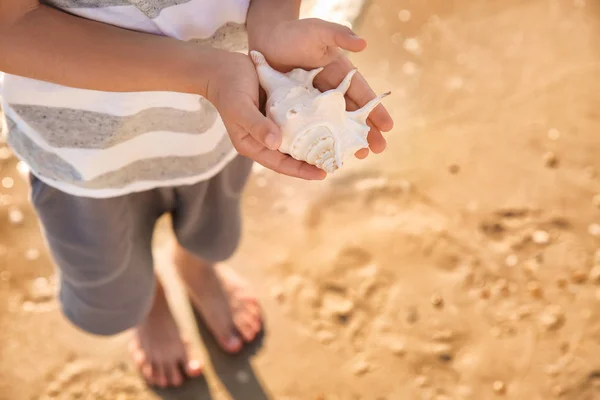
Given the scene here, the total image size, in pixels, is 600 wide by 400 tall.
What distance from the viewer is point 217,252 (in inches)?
51.3

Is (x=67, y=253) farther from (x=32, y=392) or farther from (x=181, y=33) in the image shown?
(x=32, y=392)

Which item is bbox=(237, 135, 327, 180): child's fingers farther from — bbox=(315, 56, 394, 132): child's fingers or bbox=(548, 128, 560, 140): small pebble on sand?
bbox=(548, 128, 560, 140): small pebble on sand

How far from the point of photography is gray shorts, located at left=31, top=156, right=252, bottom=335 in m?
0.98

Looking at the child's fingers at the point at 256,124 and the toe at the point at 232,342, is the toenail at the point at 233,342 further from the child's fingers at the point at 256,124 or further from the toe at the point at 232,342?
the child's fingers at the point at 256,124

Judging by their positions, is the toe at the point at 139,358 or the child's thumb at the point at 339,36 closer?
the child's thumb at the point at 339,36

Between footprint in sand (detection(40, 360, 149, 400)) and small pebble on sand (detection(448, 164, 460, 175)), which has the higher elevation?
small pebble on sand (detection(448, 164, 460, 175))

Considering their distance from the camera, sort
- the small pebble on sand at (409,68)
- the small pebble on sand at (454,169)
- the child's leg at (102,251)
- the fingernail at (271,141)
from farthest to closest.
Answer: the small pebble on sand at (409,68) < the small pebble on sand at (454,169) < the child's leg at (102,251) < the fingernail at (271,141)

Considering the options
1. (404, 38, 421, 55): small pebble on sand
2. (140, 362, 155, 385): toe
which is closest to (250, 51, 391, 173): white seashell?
(140, 362, 155, 385): toe

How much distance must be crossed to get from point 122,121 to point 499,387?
1099 mm

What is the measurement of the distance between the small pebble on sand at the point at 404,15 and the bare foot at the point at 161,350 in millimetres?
1311

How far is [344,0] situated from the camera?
7.32ft

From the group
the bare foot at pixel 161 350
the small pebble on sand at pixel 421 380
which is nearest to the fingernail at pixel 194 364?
the bare foot at pixel 161 350

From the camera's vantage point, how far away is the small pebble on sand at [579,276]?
162cm

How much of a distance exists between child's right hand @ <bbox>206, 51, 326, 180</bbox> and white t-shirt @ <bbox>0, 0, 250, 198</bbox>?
3.4 inches
